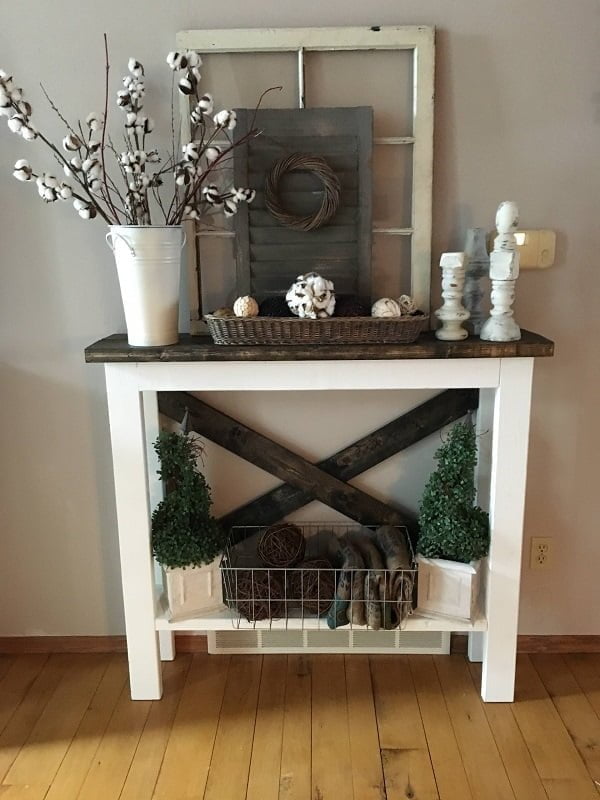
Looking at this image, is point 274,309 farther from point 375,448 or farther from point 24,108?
point 24,108

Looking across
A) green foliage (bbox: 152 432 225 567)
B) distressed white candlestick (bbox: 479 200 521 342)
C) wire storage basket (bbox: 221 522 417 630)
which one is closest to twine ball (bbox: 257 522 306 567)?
wire storage basket (bbox: 221 522 417 630)

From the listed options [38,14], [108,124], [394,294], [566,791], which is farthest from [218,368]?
[566,791]

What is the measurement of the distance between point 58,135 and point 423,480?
1393mm

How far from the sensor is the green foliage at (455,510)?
182 cm

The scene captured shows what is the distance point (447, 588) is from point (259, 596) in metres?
0.50

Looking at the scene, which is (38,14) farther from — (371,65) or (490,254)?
(490,254)

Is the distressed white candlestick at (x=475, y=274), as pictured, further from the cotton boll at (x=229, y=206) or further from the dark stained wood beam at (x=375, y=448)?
the cotton boll at (x=229, y=206)

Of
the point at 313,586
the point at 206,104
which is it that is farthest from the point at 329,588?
the point at 206,104

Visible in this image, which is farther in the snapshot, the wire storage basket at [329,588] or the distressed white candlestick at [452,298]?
the wire storage basket at [329,588]

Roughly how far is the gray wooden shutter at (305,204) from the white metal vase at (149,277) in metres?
0.20

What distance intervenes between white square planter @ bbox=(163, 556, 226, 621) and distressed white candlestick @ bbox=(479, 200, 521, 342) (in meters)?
0.95

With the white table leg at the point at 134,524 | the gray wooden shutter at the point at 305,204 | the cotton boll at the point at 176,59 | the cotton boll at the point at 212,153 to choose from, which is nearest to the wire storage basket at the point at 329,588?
the white table leg at the point at 134,524

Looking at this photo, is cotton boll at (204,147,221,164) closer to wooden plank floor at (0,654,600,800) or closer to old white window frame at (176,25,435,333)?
old white window frame at (176,25,435,333)

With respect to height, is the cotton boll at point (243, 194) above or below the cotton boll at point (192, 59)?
below
